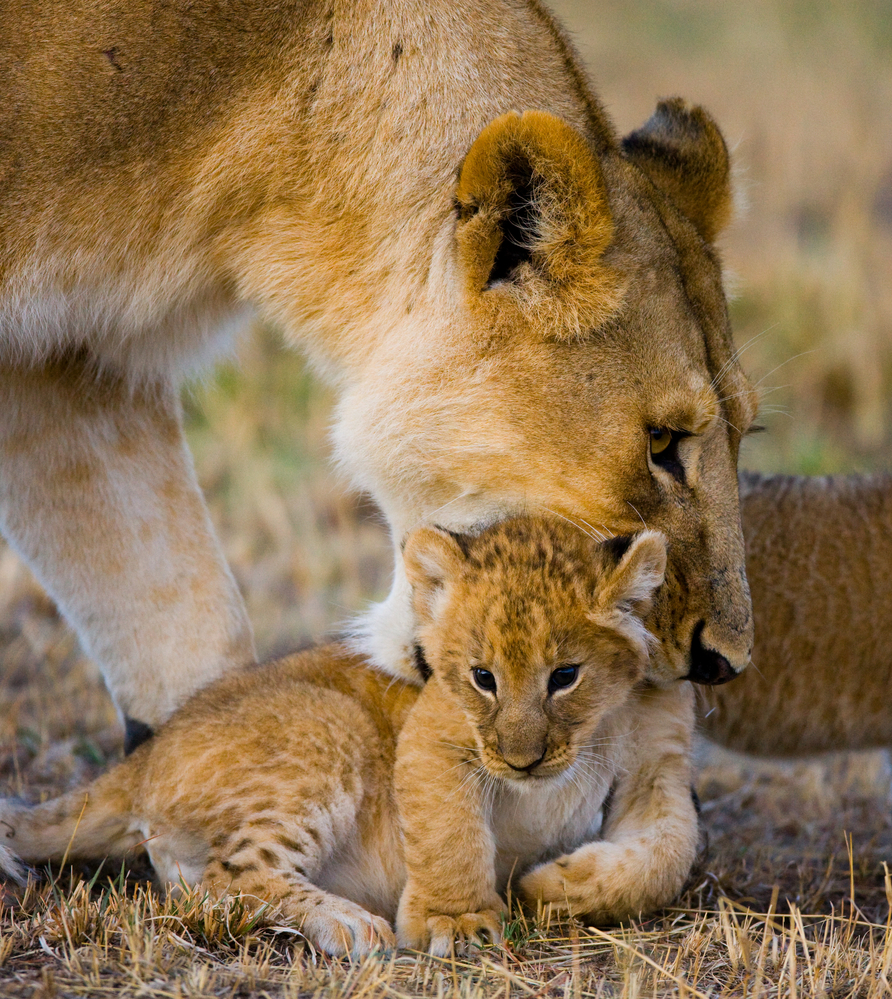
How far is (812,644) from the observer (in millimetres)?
4227

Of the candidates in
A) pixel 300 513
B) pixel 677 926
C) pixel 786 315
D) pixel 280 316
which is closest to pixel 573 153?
pixel 280 316

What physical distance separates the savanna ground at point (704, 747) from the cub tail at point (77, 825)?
0.09 meters

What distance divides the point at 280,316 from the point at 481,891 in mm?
1500

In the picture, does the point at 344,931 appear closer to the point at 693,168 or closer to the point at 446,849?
the point at 446,849

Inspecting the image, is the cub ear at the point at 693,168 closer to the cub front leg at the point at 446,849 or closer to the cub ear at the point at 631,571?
the cub ear at the point at 631,571

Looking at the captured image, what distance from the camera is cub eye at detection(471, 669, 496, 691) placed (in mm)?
2959

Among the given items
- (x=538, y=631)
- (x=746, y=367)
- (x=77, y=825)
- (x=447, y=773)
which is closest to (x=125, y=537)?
(x=77, y=825)

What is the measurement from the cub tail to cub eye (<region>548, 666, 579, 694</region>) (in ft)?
3.85

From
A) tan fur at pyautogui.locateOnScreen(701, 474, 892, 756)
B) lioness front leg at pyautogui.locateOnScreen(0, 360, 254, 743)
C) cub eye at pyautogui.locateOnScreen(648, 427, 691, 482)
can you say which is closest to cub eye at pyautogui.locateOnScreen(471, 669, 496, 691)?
cub eye at pyautogui.locateOnScreen(648, 427, 691, 482)

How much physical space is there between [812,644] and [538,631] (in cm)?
164

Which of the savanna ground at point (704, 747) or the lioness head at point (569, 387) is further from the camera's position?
the lioness head at point (569, 387)

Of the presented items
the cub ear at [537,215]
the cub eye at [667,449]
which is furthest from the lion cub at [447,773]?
the cub ear at [537,215]

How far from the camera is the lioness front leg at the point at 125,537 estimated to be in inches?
149

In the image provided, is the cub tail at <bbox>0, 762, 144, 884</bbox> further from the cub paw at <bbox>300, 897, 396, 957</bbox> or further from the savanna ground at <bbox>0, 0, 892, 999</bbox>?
the cub paw at <bbox>300, 897, 396, 957</bbox>
